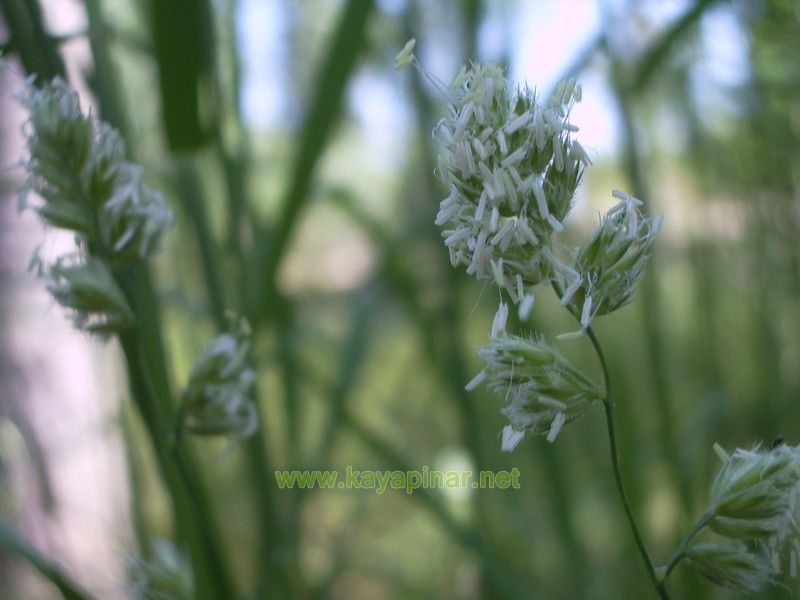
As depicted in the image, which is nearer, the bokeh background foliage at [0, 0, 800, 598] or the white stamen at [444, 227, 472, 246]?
the white stamen at [444, 227, 472, 246]

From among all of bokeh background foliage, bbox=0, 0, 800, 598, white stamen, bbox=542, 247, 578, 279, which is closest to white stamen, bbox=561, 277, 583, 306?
white stamen, bbox=542, 247, 578, 279

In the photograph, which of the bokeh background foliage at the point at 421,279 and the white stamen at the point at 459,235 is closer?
the white stamen at the point at 459,235

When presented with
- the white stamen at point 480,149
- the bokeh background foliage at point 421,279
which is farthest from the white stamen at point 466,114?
the bokeh background foliage at point 421,279

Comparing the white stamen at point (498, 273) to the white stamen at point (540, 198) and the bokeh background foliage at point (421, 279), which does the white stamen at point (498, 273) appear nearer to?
the white stamen at point (540, 198)

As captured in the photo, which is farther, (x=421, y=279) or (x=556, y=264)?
(x=421, y=279)

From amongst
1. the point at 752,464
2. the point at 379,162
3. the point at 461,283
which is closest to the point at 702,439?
the point at 461,283

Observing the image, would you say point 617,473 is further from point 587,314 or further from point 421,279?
point 421,279

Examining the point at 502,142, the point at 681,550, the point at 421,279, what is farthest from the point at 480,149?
the point at 421,279

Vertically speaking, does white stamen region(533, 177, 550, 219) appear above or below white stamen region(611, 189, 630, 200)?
above

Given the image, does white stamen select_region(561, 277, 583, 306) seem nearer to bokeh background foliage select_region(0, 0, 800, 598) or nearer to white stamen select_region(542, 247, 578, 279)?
white stamen select_region(542, 247, 578, 279)
